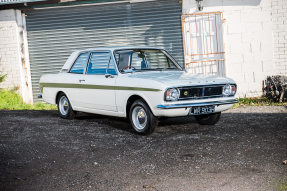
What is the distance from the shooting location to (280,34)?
11.3 meters

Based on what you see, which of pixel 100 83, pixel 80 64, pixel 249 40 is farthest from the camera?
pixel 249 40

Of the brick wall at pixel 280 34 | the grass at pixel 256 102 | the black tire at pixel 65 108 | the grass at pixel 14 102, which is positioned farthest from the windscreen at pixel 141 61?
the grass at pixel 14 102

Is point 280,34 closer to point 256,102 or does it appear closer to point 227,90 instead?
point 256,102

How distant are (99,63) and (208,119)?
237cm

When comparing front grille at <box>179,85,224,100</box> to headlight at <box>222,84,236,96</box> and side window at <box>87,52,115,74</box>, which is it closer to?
headlight at <box>222,84,236,96</box>

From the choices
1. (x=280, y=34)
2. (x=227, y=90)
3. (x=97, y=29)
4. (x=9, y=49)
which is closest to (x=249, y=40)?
(x=280, y=34)

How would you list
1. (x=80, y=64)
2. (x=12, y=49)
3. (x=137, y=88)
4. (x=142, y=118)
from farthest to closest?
(x=12, y=49)
(x=80, y=64)
(x=142, y=118)
(x=137, y=88)

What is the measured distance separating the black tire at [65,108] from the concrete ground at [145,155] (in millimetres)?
333

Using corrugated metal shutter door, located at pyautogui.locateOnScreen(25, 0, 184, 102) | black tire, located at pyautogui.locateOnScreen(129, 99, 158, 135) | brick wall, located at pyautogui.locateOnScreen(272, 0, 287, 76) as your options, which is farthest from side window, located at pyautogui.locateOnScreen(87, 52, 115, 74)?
brick wall, located at pyautogui.locateOnScreen(272, 0, 287, 76)

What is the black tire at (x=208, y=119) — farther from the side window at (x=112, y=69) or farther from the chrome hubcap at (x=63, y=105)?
the chrome hubcap at (x=63, y=105)

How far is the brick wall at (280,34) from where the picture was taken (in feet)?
36.7

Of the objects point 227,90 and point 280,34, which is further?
point 280,34

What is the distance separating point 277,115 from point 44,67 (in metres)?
7.84

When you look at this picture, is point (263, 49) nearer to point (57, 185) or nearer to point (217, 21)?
point (217, 21)
